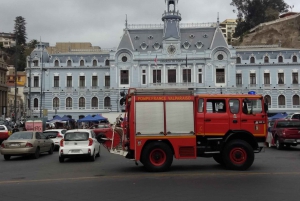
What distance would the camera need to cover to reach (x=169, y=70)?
66.9m

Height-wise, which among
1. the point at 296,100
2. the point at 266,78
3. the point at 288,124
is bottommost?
the point at 288,124

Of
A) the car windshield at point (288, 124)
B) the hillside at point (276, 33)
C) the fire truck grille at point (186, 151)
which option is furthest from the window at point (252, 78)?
the fire truck grille at point (186, 151)

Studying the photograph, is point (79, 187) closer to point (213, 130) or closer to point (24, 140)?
point (213, 130)

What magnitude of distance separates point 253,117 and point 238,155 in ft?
5.14

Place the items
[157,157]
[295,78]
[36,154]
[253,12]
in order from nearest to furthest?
[157,157], [36,154], [295,78], [253,12]

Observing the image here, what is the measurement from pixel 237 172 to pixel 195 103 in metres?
2.98

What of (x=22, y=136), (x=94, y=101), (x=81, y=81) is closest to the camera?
(x=22, y=136)

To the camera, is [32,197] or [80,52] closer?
[32,197]

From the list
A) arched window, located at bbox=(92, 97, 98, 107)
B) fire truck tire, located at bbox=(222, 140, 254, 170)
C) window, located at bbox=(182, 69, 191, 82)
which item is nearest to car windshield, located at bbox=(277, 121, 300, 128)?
fire truck tire, located at bbox=(222, 140, 254, 170)

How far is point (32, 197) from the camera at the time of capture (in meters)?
10.1

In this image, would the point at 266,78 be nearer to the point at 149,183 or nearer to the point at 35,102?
the point at 35,102

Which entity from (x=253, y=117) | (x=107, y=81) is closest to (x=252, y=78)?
(x=107, y=81)

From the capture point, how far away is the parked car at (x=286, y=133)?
24.4 meters

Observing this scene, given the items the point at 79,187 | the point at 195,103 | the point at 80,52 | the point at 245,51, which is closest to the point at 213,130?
the point at 195,103
